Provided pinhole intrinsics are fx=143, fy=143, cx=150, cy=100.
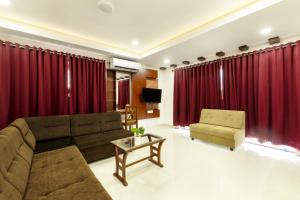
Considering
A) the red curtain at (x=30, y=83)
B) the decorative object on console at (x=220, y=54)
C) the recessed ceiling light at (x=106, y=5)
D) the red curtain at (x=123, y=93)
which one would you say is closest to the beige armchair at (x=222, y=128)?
the decorative object on console at (x=220, y=54)

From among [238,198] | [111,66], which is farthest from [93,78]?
[238,198]

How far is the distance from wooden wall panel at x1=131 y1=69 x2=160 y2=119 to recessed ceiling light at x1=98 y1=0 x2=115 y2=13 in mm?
2846

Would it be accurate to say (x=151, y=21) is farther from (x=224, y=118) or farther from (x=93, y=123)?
(x=224, y=118)

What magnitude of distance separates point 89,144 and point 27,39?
106 inches

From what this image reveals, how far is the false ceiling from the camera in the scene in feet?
7.70

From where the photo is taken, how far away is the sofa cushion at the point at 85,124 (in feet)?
10.4

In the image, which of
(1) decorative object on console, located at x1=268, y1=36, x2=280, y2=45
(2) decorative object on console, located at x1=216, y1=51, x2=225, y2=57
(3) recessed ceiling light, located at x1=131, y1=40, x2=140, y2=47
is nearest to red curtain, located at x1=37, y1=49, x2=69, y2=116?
(3) recessed ceiling light, located at x1=131, y1=40, x2=140, y2=47

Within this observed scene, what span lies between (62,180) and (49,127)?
5.89ft

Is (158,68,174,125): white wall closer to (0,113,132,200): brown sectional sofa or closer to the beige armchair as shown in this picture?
the beige armchair

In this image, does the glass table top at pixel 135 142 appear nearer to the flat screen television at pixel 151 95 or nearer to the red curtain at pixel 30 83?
the red curtain at pixel 30 83

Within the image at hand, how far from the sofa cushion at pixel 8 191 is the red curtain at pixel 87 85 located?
2.60m

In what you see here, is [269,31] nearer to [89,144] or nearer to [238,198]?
[238,198]

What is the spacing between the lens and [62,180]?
151 centimetres

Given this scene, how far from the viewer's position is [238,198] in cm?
180
